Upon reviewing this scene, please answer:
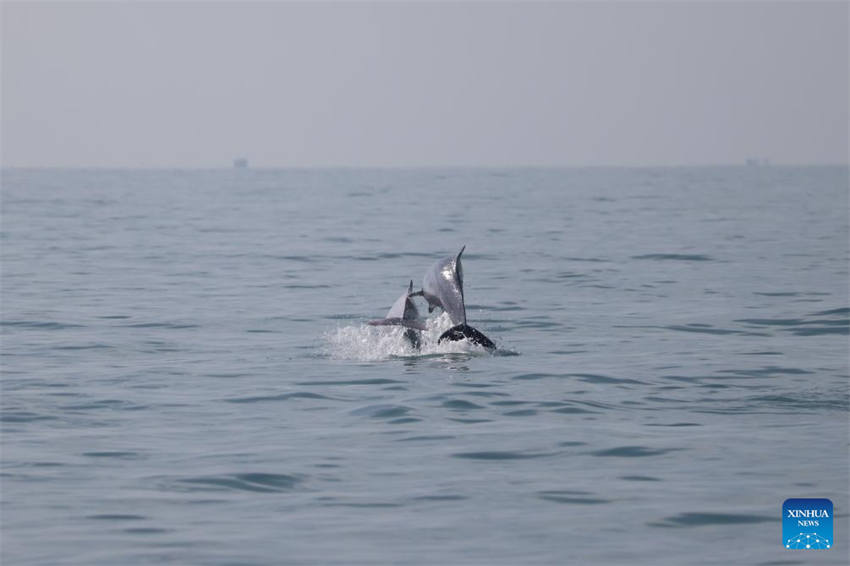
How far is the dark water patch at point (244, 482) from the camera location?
12227 millimetres

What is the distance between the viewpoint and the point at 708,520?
11.2m

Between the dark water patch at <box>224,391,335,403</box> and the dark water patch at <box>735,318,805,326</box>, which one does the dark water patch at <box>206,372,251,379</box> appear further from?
the dark water patch at <box>735,318,805,326</box>

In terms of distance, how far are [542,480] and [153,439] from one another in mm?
4221

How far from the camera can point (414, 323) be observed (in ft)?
62.4

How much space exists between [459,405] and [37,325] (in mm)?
10802

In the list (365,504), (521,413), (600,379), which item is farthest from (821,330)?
(365,504)

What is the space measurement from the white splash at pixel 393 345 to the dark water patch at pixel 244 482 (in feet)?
23.1

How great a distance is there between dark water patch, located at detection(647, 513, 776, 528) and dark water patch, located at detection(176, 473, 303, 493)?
3.33m

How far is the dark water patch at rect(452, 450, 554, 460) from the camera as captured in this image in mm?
13352

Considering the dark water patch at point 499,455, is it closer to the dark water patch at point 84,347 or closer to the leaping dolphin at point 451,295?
the leaping dolphin at point 451,295

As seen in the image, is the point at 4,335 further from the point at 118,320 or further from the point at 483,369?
the point at 483,369

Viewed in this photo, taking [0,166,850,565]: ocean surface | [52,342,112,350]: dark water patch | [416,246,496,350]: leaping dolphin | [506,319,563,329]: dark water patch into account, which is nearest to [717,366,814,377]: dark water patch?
[0,166,850,565]: ocean surface

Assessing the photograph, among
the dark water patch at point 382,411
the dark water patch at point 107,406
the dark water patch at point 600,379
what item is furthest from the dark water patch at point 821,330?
the dark water patch at point 107,406

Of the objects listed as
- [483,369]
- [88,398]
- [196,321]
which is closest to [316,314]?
[196,321]
